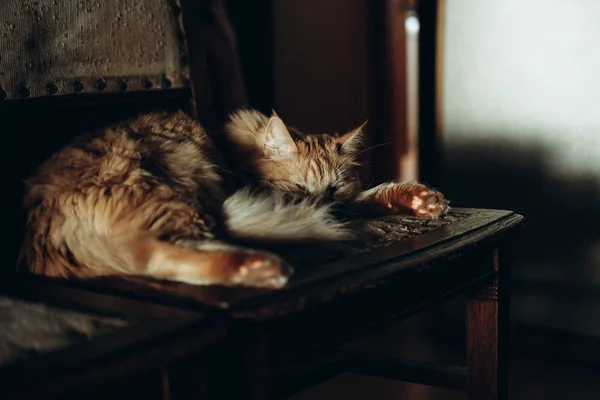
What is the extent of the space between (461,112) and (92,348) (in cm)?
184

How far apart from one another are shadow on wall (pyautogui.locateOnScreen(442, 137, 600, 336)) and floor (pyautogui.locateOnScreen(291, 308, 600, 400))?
6.0 inches

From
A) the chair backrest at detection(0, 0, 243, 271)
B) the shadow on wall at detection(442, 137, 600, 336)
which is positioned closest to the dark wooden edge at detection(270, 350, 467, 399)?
the chair backrest at detection(0, 0, 243, 271)

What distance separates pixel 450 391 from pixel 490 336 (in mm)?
669

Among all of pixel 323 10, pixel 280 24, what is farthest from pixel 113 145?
pixel 323 10

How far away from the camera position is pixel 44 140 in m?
1.05

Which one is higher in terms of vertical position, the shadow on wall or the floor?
the shadow on wall

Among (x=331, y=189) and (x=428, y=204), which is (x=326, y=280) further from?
(x=331, y=189)

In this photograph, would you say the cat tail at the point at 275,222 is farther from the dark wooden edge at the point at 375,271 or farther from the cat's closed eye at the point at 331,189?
the cat's closed eye at the point at 331,189

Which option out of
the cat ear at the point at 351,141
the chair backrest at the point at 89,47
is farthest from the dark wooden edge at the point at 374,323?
the chair backrest at the point at 89,47

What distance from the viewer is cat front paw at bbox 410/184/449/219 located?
1.23 m

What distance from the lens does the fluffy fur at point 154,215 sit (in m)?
0.79

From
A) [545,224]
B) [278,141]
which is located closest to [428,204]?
[278,141]

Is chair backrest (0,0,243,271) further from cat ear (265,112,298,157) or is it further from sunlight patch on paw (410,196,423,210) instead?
sunlight patch on paw (410,196,423,210)

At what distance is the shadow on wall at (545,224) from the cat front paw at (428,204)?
3.16ft
